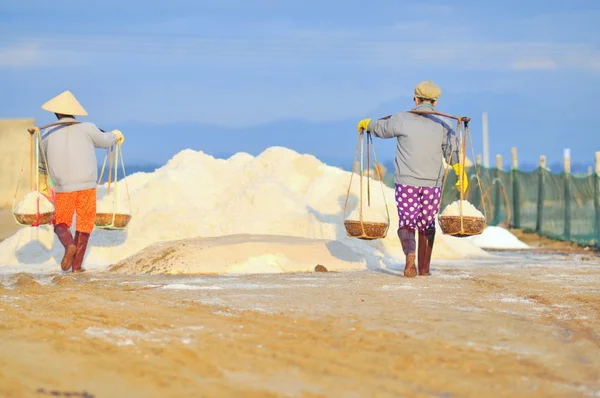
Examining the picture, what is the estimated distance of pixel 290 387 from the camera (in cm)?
420

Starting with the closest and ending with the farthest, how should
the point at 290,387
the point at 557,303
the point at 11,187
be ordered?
the point at 290,387 → the point at 557,303 → the point at 11,187

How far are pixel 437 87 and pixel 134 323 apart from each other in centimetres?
481

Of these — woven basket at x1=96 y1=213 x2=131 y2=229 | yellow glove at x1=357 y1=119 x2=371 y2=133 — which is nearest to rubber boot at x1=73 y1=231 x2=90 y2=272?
woven basket at x1=96 y1=213 x2=131 y2=229

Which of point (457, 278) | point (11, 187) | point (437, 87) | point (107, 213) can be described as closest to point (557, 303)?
point (457, 278)

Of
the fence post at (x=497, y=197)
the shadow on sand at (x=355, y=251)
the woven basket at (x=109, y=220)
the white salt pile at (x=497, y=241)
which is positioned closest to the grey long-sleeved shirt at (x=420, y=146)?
the shadow on sand at (x=355, y=251)

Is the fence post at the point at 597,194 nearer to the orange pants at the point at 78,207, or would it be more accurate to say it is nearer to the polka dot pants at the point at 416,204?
the polka dot pants at the point at 416,204

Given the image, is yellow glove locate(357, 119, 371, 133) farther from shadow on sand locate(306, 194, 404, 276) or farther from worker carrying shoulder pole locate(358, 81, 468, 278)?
shadow on sand locate(306, 194, 404, 276)

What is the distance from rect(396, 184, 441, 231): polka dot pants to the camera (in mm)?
9500

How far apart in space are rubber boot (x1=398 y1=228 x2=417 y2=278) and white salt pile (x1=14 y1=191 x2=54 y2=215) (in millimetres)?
3604

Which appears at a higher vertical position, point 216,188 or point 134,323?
point 216,188

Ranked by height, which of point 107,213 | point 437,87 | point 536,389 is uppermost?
point 437,87

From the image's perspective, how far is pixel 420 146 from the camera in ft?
31.0

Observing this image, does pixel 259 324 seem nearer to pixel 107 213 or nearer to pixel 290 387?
pixel 290 387

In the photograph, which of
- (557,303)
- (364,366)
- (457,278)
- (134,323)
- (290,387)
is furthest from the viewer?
(457,278)
